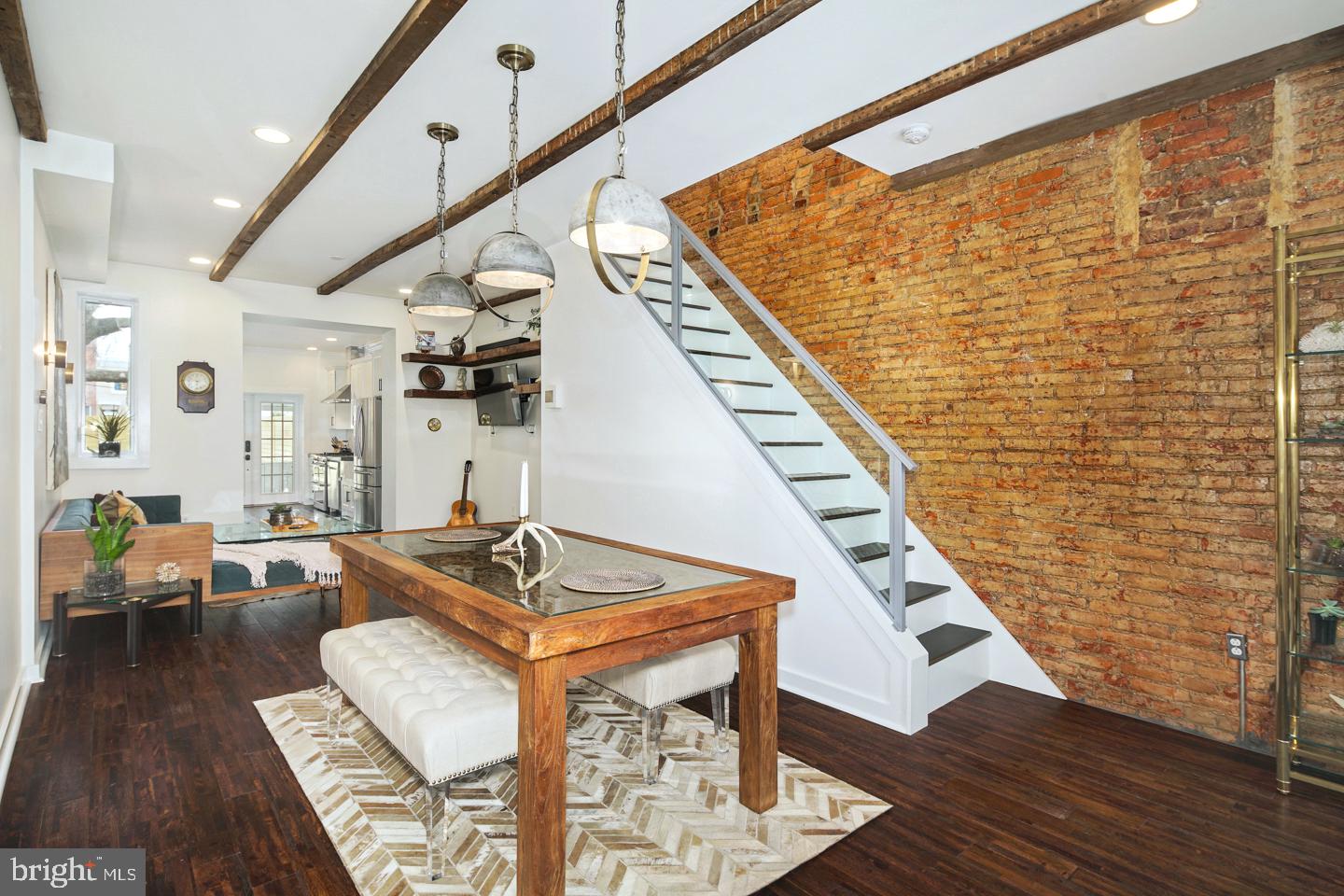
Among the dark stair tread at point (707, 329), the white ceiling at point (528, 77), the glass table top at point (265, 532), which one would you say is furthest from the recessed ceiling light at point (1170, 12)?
the glass table top at point (265, 532)

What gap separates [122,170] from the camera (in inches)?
149

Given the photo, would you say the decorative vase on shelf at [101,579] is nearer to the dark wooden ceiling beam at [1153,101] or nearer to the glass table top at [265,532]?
the glass table top at [265,532]

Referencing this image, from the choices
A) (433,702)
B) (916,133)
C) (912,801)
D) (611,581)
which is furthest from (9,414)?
(916,133)

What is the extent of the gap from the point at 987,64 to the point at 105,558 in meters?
5.03

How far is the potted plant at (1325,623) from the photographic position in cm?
240

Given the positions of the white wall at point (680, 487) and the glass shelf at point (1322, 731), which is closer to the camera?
the glass shelf at point (1322, 731)

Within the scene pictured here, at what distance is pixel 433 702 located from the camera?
2016 mm

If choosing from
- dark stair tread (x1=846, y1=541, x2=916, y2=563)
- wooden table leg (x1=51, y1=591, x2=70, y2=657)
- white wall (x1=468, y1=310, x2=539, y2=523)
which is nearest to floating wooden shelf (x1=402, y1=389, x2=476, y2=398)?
white wall (x1=468, y1=310, x2=539, y2=523)

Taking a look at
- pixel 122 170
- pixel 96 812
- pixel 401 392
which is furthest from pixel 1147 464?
pixel 401 392

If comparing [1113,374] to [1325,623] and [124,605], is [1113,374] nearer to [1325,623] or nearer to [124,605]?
[1325,623]

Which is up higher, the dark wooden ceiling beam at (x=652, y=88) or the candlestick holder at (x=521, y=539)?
the dark wooden ceiling beam at (x=652, y=88)

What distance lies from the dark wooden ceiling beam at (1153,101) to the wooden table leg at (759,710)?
272cm

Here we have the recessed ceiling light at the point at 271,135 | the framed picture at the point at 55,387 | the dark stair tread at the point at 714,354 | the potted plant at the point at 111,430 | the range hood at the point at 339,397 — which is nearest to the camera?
the recessed ceiling light at the point at 271,135

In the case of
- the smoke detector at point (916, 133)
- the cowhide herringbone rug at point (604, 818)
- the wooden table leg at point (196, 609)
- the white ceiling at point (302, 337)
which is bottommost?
the cowhide herringbone rug at point (604, 818)
